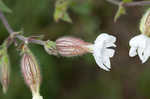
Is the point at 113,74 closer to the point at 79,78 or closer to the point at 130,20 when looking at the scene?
the point at 79,78

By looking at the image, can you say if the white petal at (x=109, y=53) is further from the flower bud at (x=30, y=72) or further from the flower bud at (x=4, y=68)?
the flower bud at (x=4, y=68)

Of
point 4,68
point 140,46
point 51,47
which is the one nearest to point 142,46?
point 140,46

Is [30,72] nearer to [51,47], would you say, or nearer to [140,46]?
[51,47]

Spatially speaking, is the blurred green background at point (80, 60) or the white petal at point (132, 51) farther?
the blurred green background at point (80, 60)

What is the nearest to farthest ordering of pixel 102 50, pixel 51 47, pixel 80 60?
pixel 102 50 < pixel 51 47 < pixel 80 60

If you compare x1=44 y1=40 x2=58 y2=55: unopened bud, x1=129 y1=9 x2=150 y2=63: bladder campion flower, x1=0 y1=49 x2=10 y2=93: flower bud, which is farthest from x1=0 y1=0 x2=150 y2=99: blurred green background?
x1=129 y1=9 x2=150 y2=63: bladder campion flower

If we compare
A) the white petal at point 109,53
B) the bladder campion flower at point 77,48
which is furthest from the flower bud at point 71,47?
the white petal at point 109,53
